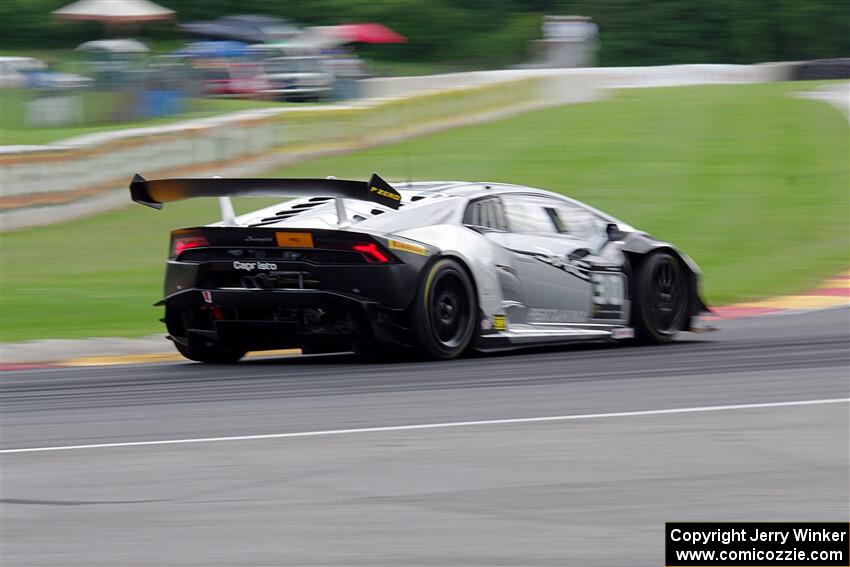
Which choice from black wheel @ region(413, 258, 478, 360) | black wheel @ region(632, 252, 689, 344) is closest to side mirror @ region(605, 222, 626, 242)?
black wheel @ region(632, 252, 689, 344)

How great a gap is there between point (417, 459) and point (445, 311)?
321 cm

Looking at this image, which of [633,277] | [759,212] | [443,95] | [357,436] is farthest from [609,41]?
[357,436]

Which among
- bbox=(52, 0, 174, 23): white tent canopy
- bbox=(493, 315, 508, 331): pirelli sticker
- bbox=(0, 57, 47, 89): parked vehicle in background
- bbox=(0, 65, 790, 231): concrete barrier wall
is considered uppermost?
bbox=(52, 0, 174, 23): white tent canopy

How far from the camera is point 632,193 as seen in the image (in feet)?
74.2

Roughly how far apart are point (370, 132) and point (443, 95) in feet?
11.7

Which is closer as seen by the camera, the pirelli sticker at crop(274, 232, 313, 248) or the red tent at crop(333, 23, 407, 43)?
the pirelli sticker at crop(274, 232, 313, 248)

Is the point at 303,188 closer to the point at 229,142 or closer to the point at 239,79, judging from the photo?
the point at 229,142

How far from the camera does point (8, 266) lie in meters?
16.8

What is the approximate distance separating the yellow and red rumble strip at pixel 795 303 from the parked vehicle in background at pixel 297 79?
2646cm

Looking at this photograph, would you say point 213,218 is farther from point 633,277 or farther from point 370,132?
point 633,277

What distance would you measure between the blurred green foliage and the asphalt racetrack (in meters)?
56.0

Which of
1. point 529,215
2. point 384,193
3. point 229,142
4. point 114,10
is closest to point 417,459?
point 384,193

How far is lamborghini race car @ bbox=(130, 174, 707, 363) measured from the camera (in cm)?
896

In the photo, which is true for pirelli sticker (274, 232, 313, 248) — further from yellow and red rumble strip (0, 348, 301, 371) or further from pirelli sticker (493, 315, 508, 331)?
yellow and red rumble strip (0, 348, 301, 371)
